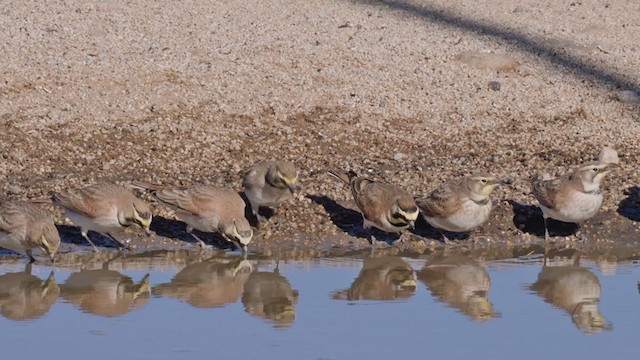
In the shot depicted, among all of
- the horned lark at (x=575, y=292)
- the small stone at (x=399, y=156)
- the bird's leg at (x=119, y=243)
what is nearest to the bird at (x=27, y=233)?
the bird's leg at (x=119, y=243)

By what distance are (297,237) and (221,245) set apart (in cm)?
72

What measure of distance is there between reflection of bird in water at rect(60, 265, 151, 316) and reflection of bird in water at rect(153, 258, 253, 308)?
0.20m

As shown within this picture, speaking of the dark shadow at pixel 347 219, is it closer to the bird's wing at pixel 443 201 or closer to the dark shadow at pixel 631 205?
the bird's wing at pixel 443 201

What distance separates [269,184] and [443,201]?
Result: 161 cm

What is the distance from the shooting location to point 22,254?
1275cm

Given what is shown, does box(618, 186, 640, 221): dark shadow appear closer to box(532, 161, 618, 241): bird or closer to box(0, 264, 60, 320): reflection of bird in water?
box(532, 161, 618, 241): bird

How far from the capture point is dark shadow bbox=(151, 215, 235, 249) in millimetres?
13453

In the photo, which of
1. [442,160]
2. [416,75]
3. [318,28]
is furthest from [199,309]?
[318,28]

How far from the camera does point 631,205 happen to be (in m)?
14.3

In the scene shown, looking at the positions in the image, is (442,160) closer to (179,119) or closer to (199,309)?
(179,119)

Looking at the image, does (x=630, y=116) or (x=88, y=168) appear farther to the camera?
(x=630, y=116)

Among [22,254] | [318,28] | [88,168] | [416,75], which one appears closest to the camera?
[22,254]

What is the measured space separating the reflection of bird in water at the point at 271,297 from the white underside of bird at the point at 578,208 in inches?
113

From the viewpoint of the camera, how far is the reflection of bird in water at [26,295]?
413 inches
